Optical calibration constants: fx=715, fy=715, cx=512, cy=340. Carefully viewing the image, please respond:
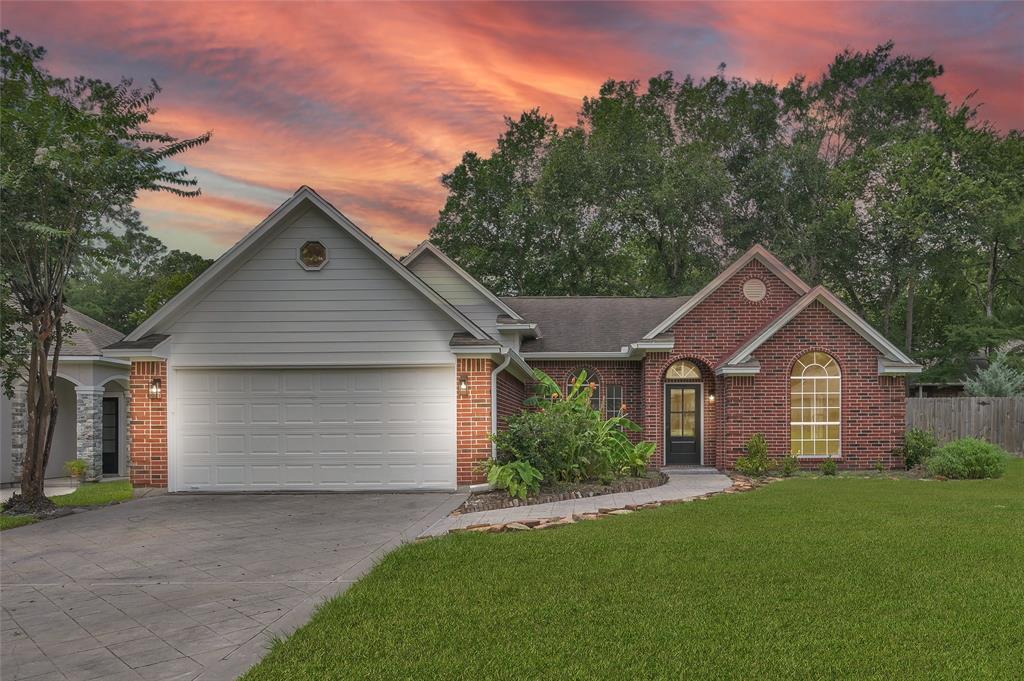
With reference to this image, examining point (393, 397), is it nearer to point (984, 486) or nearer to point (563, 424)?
point (563, 424)

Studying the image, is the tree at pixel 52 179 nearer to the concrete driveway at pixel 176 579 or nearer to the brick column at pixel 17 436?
the concrete driveway at pixel 176 579

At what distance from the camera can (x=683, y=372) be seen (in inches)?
774

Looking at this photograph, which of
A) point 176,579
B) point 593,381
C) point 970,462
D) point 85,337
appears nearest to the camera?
point 176,579

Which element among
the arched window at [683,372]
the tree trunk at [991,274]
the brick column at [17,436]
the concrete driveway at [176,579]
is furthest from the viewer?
the tree trunk at [991,274]

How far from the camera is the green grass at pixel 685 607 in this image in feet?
14.5

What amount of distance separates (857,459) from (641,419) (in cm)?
546

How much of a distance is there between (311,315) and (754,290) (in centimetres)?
1205

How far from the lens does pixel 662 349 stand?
18625mm

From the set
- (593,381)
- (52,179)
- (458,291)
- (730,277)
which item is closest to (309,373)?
(52,179)

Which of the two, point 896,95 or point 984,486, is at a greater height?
point 896,95

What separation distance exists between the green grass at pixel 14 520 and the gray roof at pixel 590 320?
1207 cm

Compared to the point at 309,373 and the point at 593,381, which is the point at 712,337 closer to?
the point at 593,381

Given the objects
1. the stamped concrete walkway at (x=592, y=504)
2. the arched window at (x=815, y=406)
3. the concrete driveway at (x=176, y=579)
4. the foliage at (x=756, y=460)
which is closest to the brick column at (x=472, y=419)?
the concrete driveway at (x=176, y=579)

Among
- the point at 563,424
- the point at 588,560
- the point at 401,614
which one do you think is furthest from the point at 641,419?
the point at 401,614
